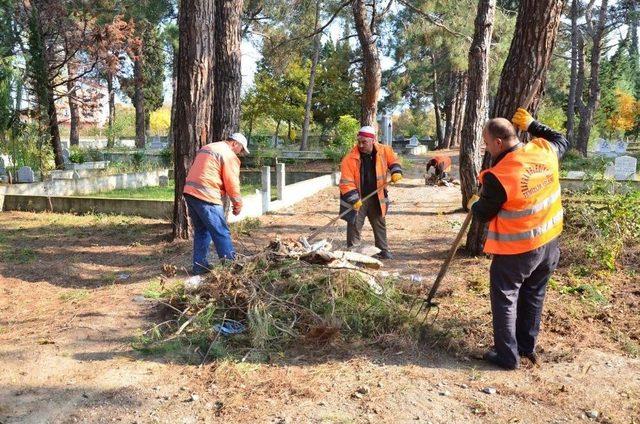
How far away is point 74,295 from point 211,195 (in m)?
1.78

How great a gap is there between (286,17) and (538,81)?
1434cm

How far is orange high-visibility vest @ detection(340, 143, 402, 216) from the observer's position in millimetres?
6312

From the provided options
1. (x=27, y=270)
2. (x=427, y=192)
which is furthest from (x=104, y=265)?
(x=427, y=192)

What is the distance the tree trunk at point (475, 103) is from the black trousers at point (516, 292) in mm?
5704

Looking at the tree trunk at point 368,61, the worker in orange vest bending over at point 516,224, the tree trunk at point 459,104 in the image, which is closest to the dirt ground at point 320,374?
the worker in orange vest bending over at point 516,224

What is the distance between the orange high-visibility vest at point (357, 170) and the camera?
631cm

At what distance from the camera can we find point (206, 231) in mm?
6090

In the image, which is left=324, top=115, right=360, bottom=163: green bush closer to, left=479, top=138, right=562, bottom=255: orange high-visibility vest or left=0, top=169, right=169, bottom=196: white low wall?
left=0, top=169, right=169, bottom=196: white low wall

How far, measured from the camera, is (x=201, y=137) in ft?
26.1

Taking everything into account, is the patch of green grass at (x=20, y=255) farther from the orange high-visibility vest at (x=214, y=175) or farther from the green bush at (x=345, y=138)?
the green bush at (x=345, y=138)

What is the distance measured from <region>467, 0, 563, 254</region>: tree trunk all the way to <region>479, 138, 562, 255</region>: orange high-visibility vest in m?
2.52

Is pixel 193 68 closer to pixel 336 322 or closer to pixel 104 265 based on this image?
pixel 104 265

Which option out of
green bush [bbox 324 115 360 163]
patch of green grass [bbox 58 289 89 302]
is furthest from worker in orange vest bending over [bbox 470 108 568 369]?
green bush [bbox 324 115 360 163]

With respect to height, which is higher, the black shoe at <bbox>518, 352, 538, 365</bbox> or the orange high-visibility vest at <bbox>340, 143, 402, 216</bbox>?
the orange high-visibility vest at <bbox>340, 143, 402, 216</bbox>
